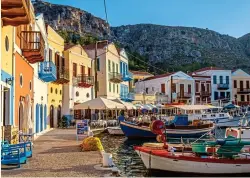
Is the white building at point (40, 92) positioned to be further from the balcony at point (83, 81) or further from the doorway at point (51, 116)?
the balcony at point (83, 81)

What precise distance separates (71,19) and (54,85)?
8721 cm

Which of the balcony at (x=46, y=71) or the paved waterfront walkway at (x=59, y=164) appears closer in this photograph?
the paved waterfront walkway at (x=59, y=164)

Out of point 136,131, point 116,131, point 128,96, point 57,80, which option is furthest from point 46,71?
point 128,96

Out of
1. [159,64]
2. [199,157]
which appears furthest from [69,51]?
[159,64]

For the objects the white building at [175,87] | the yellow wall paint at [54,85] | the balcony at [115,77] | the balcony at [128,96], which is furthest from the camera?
the white building at [175,87]

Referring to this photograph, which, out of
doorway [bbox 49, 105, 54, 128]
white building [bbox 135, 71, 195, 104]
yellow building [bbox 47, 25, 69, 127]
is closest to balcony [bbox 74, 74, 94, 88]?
yellow building [bbox 47, 25, 69, 127]

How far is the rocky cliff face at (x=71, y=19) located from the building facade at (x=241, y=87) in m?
54.0

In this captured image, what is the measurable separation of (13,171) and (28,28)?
11870mm

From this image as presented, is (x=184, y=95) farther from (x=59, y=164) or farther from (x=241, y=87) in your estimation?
(x=59, y=164)

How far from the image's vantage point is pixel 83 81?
125 ft

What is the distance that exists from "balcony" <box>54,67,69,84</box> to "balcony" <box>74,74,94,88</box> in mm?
3224

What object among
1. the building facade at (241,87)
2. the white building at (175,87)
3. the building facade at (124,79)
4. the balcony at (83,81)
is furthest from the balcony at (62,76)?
the building facade at (241,87)

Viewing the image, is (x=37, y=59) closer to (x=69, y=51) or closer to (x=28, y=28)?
(x=28, y=28)

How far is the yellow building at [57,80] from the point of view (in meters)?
31.5
